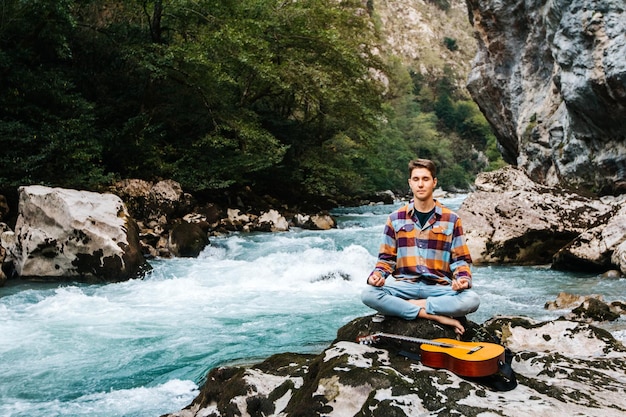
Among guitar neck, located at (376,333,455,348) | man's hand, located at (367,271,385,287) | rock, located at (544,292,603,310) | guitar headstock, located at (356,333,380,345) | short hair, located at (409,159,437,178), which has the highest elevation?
short hair, located at (409,159,437,178)

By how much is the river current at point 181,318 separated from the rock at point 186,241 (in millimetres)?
499

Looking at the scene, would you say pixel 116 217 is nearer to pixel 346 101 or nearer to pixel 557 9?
pixel 346 101

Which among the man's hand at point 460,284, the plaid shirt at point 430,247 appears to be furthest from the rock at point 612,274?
the man's hand at point 460,284

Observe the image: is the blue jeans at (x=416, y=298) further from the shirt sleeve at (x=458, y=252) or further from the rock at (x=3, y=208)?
the rock at (x=3, y=208)

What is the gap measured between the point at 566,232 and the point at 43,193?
33.2 feet

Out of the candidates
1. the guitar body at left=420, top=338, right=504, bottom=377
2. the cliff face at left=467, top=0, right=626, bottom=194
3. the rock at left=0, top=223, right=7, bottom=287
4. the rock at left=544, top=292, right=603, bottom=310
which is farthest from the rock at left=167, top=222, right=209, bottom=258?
the cliff face at left=467, top=0, right=626, bottom=194

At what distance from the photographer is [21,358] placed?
5094 millimetres

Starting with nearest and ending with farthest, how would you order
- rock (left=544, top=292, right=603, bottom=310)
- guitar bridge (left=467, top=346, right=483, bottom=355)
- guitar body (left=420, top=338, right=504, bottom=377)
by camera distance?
1. guitar body (left=420, top=338, right=504, bottom=377)
2. guitar bridge (left=467, top=346, right=483, bottom=355)
3. rock (left=544, top=292, right=603, bottom=310)

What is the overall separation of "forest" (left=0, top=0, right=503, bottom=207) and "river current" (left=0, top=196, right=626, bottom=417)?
450cm

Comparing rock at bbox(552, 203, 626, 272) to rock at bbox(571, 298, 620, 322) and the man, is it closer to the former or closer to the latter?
rock at bbox(571, 298, 620, 322)

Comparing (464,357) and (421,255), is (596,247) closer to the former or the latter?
(421,255)

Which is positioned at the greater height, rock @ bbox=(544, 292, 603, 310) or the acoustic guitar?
the acoustic guitar

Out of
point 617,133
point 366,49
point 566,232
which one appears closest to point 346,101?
point 366,49

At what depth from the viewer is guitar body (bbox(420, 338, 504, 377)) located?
238 cm
